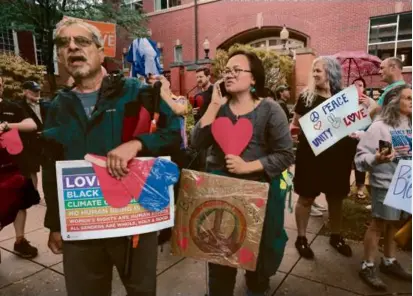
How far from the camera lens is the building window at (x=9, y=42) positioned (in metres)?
17.1

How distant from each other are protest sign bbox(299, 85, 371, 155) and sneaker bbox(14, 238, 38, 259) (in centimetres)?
302

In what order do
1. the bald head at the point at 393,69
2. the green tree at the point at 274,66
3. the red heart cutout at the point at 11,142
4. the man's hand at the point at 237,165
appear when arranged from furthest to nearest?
the green tree at the point at 274,66, the bald head at the point at 393,69, the red heart cutout at the point at 11,142, the man's hand at the point at 237,165

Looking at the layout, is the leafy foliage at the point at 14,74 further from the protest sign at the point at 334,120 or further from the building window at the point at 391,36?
the building window at the point at 391,36

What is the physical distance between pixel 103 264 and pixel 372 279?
2.25 metres

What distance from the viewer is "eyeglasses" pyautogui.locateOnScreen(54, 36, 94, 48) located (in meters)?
1.50

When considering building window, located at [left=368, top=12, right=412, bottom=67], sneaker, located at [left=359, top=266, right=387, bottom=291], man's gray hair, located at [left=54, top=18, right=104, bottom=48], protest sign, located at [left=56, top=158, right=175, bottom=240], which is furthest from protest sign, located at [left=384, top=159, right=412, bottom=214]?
building window, located at [left=368, top=12, right=412, bottom=67]

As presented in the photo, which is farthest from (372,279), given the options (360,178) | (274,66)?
(274,66)

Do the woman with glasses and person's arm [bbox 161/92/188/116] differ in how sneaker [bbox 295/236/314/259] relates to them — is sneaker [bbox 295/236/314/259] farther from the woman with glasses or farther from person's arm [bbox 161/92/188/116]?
person's arm [bbox 161/92/188/116]

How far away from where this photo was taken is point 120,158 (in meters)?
1.45

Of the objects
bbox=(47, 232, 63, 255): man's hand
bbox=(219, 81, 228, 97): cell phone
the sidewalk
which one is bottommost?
the sidewalk

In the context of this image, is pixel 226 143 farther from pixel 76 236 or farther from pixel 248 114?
pixel 76 236

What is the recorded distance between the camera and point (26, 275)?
292 cm

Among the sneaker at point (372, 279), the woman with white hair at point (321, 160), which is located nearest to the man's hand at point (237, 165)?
the woman with white hair at point (321, 160)

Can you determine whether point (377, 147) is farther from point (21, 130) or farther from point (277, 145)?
point (21, 130)
